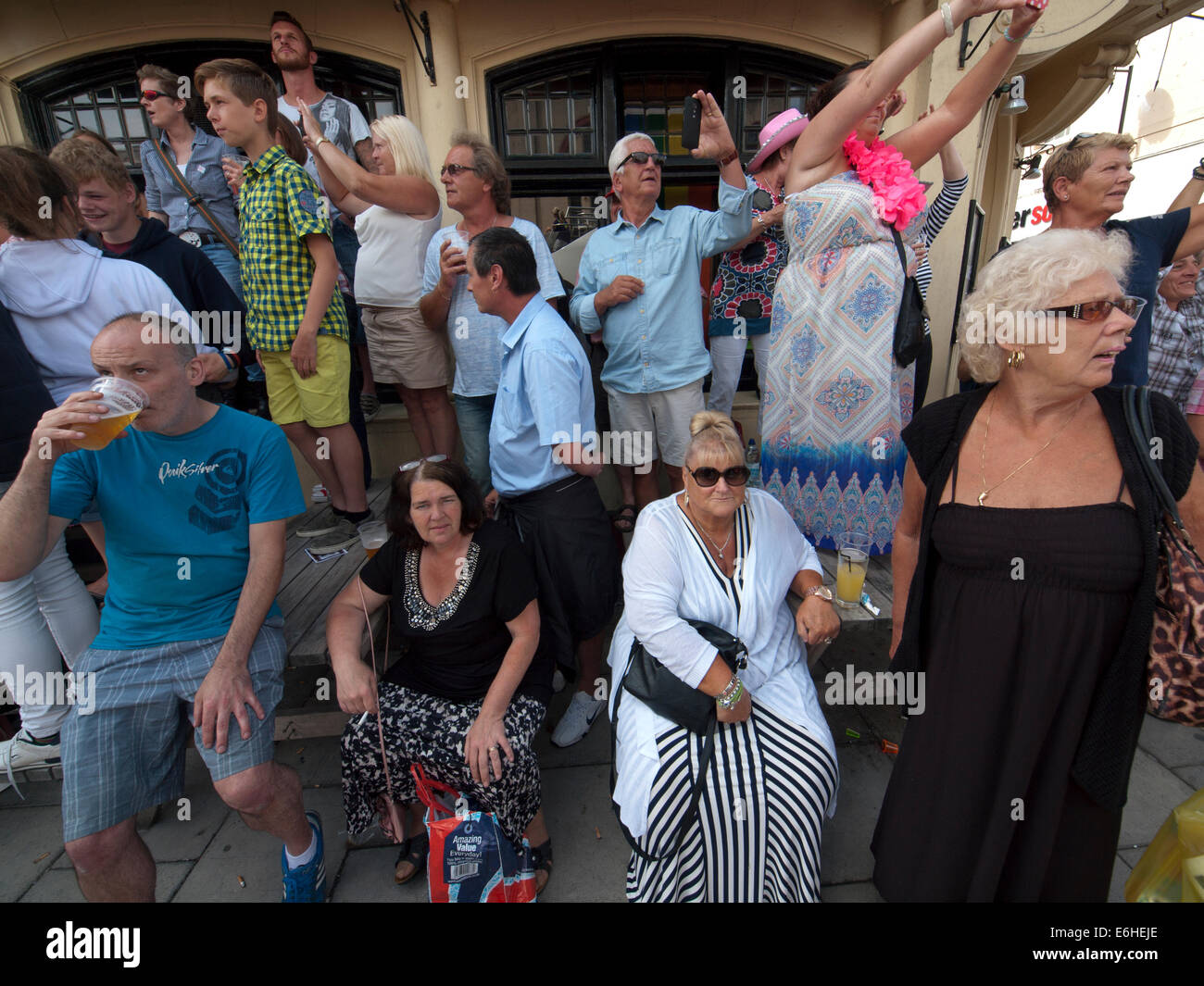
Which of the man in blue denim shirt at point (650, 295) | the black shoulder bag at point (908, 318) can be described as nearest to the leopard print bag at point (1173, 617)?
the black shoulder bag at point (908, 318)

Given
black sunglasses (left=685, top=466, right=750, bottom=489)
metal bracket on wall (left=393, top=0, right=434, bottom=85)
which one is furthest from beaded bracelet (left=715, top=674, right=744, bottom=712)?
metal bracket on wall (left=393, top=0, right=434, bottom=85)

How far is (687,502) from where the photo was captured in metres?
2.14

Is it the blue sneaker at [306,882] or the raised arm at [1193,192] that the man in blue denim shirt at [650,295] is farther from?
the blue sneaker at [306,882]

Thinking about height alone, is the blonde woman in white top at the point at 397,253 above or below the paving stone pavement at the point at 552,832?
above

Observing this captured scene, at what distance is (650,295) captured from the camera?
3.14 m

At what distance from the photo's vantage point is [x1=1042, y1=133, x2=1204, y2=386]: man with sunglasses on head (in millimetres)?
2172

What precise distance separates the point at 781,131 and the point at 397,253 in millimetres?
2213

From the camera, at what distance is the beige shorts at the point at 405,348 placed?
138 inches

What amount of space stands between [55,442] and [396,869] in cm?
185

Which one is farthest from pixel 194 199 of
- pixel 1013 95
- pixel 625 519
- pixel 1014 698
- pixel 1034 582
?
pixel 1013 95

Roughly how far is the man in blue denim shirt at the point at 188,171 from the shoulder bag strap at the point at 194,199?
1.5 inches
